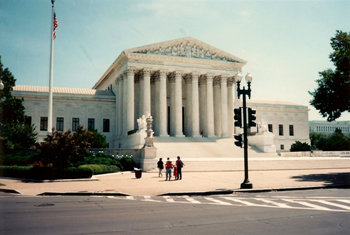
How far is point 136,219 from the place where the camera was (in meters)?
10.1

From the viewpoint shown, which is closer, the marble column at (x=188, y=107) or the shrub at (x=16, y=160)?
the shrub at (x=16, y=160)

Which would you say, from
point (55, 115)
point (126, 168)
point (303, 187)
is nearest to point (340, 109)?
point (303, 187)

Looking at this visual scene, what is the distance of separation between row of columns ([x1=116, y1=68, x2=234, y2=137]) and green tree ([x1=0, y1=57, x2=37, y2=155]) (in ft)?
54.9

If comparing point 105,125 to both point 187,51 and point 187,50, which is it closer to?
point 187,51

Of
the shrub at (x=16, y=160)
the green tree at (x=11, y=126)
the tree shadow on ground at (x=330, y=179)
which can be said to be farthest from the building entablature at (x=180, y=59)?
the tree shadow on ground at (x=330, y=179)

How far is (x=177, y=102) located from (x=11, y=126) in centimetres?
2679

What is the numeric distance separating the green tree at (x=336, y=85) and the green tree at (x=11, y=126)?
32760 millimetres

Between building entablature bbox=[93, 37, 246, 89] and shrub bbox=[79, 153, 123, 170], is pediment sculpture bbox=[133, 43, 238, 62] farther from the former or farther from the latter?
shrub bbox=[79, 153, 123, 170]

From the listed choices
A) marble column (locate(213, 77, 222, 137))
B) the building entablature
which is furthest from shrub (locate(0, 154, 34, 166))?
marble column (locate(213, 77, 222, 137))

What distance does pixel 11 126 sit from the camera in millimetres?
42969

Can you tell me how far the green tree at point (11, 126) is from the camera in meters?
40.1

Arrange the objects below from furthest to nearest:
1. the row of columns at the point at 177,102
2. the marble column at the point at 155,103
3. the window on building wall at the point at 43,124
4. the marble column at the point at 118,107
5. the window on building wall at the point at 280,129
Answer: the window on building wall at the point at 280,129, the marble column at the point at 118,107, the window on building wall at the point at 43,124, the marble column at the point at 155,103, the row of columns at the point at 177,102

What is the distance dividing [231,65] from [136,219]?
54699 mm

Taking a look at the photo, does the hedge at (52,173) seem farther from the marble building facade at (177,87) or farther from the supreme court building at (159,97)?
the marble building facade at (177,87)
